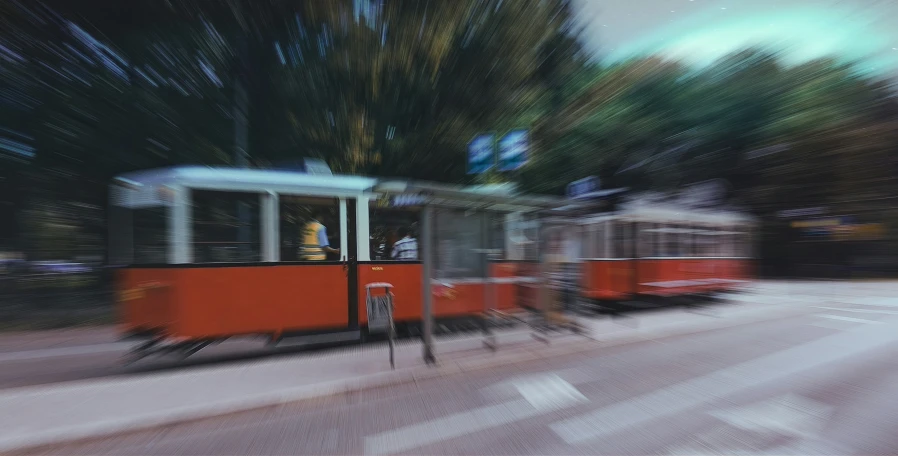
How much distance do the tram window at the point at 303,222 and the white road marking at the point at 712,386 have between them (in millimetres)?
4145

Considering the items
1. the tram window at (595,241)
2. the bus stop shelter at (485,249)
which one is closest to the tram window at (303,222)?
the bus stop shelter at (485,249)

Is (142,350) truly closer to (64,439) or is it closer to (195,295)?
(195,295)

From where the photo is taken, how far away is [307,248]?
253 inches

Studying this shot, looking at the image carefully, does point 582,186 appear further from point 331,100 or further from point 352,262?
point 352,262

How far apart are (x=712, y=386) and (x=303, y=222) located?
5.79 meters

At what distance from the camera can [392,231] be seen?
7.01 metres

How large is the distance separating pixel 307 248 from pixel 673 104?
1408cm

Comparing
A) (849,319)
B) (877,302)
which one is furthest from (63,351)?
(877,302)

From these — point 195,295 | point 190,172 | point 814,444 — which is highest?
point 190,172

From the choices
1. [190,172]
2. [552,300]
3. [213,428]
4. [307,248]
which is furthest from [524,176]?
[213,428]

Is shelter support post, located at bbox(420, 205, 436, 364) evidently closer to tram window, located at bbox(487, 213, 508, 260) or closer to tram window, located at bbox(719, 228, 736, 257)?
tram window, located at bbox(487, 213, 508, 260)

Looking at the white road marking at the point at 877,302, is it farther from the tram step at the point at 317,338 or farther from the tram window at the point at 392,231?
the tram step at the point at 317,338

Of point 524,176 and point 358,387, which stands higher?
point 524,176

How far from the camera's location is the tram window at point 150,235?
5625 mm
